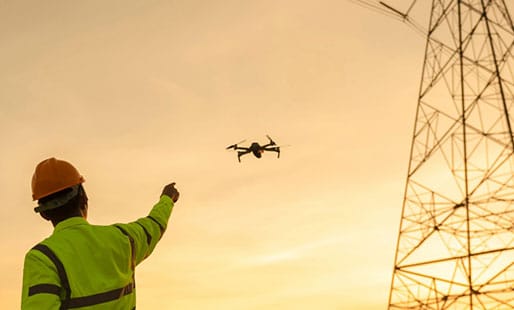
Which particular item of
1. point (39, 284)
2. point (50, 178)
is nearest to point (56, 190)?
point (50, 178)

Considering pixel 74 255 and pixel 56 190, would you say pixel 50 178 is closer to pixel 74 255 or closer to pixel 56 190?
pixel 56 190

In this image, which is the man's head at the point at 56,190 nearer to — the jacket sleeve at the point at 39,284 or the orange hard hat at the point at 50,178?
the orange hard hat at the point at 50,178

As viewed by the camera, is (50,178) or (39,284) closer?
(39,284)

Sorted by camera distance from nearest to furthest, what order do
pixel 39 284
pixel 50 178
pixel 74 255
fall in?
pixel 39 284, pixel 74 255, pixel 50 178

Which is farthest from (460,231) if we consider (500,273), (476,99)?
(476,99)

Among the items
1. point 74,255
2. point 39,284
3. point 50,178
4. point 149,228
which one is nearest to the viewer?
point 39,284

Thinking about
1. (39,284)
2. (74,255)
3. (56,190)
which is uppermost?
(56,190)

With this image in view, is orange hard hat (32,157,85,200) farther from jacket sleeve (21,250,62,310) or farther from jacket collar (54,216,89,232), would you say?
jacket sleeve (21,250,62,310)

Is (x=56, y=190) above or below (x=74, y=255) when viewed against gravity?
above
